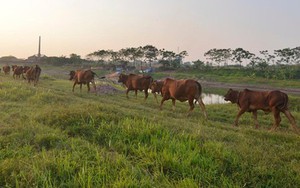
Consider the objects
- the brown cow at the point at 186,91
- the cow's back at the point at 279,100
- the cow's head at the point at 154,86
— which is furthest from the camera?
the cow's head at the point at 154,86

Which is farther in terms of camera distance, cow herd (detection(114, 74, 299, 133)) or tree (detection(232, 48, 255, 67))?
tree (detection(232, 48, 255, 67))

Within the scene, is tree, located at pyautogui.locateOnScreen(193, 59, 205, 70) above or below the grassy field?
above

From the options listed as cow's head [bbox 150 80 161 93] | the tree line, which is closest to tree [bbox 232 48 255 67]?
the tree line

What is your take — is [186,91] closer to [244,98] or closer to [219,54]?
[244,98]

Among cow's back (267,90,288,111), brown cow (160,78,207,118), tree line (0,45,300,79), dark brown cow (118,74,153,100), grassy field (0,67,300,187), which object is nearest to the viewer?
grassy field (0,67,300,187)

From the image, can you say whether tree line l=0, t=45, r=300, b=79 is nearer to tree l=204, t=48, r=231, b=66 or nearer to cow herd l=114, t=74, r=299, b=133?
tree l=204, t=48, r=231, b=66

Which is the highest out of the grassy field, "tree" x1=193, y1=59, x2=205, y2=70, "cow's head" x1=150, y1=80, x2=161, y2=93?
"tree" x1=193, y1=59, x2=205, y2=70

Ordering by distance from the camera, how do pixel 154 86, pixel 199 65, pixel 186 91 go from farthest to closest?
pixel 199 65, pixel 154 86, pixel 186 91

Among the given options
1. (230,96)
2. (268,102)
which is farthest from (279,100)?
(230,96)

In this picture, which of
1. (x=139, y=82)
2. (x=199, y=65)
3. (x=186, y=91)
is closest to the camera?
(x=186, y=91)

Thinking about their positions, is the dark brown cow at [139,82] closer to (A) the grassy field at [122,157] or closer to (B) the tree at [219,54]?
(A) the grassy field at [122,157]

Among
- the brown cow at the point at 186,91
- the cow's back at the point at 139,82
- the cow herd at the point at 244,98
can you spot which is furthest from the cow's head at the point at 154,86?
the brown cow at the point at 186,91

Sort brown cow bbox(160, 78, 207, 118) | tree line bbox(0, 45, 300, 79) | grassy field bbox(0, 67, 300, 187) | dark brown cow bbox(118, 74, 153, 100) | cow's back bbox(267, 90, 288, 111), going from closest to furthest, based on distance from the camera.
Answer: grassy field bbox(0, 67, 300, 187) → cow's back bbox(267, 90, 288, 111) → brown cow bbox(160, 78, 207, 118) → dark brown cow bbox(118, 74, 153, 100) → tree line bbox(0, 45, 300, 79)

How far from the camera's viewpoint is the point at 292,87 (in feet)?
124
